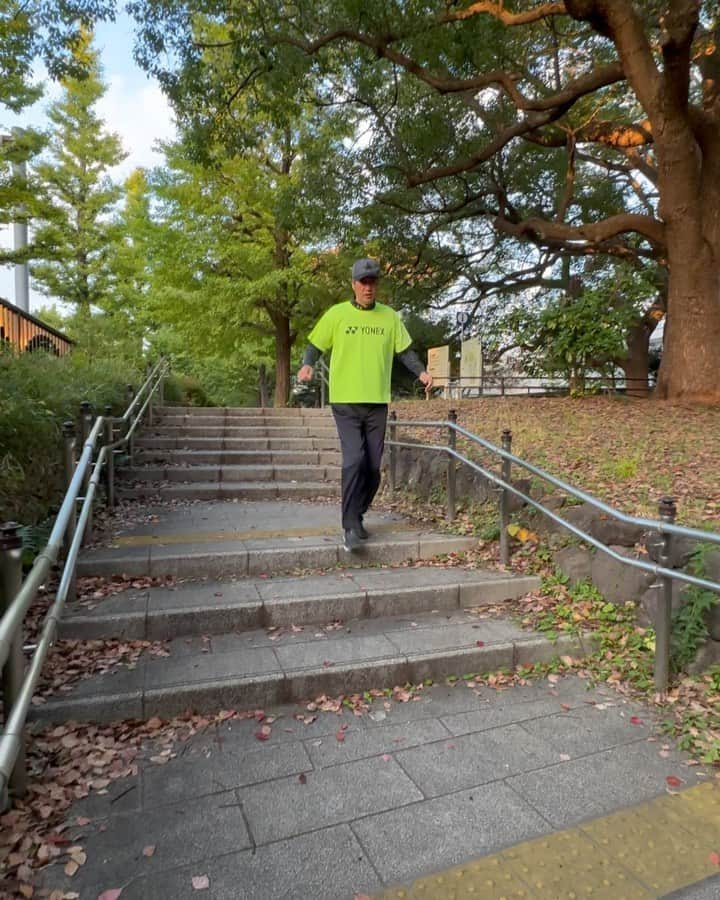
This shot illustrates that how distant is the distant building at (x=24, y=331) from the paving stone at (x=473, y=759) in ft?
24.8

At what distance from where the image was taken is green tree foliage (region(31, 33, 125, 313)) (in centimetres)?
1806

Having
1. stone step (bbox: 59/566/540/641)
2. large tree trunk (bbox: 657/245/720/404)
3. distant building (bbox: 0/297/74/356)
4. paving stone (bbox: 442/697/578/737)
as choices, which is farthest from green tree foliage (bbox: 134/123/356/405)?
paving stone (bbox: 442/697/578/737)

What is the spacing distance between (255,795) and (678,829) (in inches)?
58.4

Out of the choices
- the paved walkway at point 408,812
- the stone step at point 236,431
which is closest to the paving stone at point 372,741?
the paved walkway at point 408,812

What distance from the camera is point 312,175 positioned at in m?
11.1

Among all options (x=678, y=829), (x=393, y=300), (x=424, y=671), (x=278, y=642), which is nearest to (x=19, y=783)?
(x=278, y=642)

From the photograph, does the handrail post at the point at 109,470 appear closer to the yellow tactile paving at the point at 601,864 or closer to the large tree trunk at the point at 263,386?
the yellow tactile paving at the point at 601,864

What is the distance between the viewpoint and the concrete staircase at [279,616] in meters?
2.60

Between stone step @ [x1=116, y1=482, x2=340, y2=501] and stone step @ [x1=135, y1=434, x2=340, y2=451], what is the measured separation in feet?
3.69

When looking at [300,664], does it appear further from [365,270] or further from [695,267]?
[695,267]

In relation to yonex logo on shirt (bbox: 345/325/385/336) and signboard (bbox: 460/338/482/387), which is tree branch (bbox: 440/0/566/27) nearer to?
signboard (bbox: 460/338/482/387)

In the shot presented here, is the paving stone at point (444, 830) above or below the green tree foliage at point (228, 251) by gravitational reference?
below

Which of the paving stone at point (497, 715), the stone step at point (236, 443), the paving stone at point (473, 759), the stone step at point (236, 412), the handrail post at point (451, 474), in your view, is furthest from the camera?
the stone step at point (236, 412)

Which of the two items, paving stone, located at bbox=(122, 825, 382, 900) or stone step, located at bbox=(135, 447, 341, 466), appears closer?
paving stone, located at bbox=(122, 825, 382, 900)
